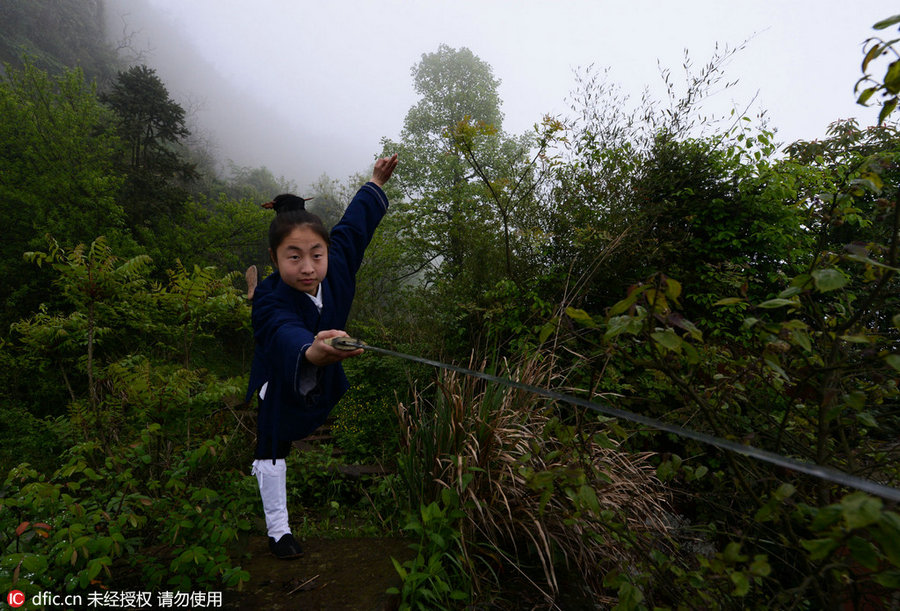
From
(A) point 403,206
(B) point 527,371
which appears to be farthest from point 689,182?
(A) point 403,206

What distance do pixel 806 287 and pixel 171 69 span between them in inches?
3785

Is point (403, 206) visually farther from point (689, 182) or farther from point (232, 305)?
point (232, 305)

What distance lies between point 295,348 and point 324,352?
0.22 meters

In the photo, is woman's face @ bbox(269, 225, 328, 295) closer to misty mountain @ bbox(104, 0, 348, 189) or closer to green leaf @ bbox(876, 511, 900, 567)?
green leaf @ bbox(876, 511, 900, 567)

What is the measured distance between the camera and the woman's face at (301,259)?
2090 millimetres

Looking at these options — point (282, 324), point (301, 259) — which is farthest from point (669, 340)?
point (301, 259)

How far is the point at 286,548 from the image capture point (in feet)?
6.84

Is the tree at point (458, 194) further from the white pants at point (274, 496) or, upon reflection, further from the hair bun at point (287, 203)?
the white pants at point (274, 496)

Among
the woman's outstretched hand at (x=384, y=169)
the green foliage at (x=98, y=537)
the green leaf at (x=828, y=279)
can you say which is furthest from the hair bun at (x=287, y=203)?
the green leaf at (x=828, y=279)

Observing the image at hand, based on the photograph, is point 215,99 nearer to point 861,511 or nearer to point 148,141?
point 148,141

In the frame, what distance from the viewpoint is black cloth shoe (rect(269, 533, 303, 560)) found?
2.08m

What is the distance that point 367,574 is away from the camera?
6.34 ft

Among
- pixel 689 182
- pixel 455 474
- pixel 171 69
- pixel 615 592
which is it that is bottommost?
pixel 615 592

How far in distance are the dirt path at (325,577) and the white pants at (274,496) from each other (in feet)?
0.47
